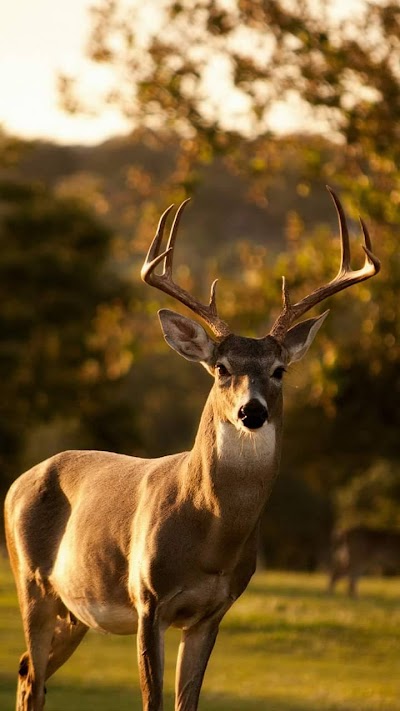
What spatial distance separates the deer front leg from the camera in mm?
8391

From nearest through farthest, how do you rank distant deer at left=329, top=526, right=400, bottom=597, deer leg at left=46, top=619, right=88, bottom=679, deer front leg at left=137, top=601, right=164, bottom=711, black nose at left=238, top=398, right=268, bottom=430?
Answer: black nose at left=238, top=398, right=268, bottom=430, deer front leg at left=137, top=601, right=164, bottom=711, deer leg at left=46, top=619, right=88, bottom=679, distant deer at left=329, top=526, right=400, bottom=597

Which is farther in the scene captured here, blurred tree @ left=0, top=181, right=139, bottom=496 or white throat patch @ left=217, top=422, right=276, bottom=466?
blurred tree @ left=0, top=181, right=139, bottom=496

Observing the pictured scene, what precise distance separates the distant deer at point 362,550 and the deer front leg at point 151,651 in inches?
868

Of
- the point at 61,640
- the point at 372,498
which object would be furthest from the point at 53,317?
the point at 61,640

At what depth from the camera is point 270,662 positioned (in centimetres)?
1792

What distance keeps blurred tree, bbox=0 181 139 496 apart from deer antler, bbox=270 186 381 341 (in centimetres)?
2682

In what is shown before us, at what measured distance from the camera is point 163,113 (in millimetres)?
19281

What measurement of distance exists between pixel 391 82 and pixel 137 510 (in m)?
10.8

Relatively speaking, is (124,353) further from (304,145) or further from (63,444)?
(63,444)

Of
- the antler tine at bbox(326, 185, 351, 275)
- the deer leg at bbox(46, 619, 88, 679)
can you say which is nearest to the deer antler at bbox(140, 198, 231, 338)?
the antler tine at bbox(326, 185, 351, 275)

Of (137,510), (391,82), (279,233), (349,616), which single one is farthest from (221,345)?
(279,233)

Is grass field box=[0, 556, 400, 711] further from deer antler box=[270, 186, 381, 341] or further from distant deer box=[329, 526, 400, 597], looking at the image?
deer antler box=[270, 186, 381, 341]

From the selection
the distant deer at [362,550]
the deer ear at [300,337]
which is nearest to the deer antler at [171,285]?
the deer ear at [300,337]

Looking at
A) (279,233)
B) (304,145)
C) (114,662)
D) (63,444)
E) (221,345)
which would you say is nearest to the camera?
(221,345)
